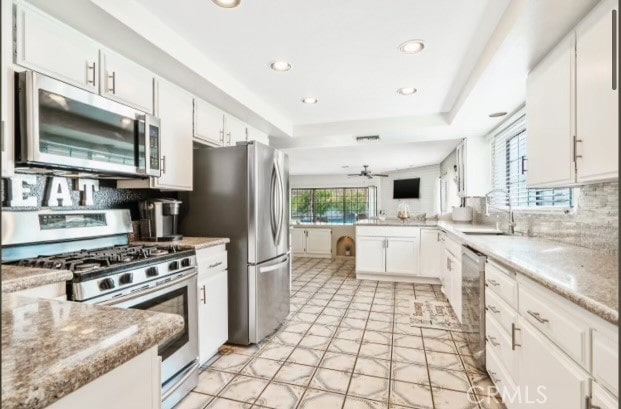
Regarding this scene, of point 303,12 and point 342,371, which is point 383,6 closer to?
point 303,12

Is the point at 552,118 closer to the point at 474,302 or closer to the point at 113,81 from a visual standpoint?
the point at 474,302

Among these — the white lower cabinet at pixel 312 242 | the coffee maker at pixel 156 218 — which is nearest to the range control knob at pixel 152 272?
the coffee maker at pixel 156 218

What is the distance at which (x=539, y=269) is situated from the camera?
1440 millimetres

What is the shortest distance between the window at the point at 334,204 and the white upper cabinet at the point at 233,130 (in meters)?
6.28

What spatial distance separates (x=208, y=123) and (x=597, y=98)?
8.53 feet

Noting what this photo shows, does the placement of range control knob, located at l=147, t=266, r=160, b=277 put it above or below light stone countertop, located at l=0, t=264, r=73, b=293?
below

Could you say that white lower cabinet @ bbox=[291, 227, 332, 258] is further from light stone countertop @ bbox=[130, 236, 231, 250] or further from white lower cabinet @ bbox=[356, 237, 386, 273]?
light stone countertop @ bbox=[130, 236, 231, 250]

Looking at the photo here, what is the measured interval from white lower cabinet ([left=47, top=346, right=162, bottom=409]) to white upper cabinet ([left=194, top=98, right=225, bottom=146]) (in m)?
2.23

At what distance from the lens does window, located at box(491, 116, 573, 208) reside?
2502 mm

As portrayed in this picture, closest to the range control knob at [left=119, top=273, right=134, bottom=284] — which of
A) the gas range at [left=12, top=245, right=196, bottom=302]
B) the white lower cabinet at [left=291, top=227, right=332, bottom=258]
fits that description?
the gas range at [left=12, top=245, right=196, bottom=302]

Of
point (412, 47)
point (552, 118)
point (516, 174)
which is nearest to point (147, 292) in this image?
point (412, 47)

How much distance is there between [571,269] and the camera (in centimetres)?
145

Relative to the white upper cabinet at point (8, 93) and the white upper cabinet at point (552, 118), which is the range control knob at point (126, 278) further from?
the white upper cabinet at point (552, 118)

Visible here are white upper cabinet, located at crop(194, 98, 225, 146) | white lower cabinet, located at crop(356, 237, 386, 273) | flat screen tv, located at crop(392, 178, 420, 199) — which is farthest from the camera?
flat screen tv, located at crop(392, 178, 420, 199)
